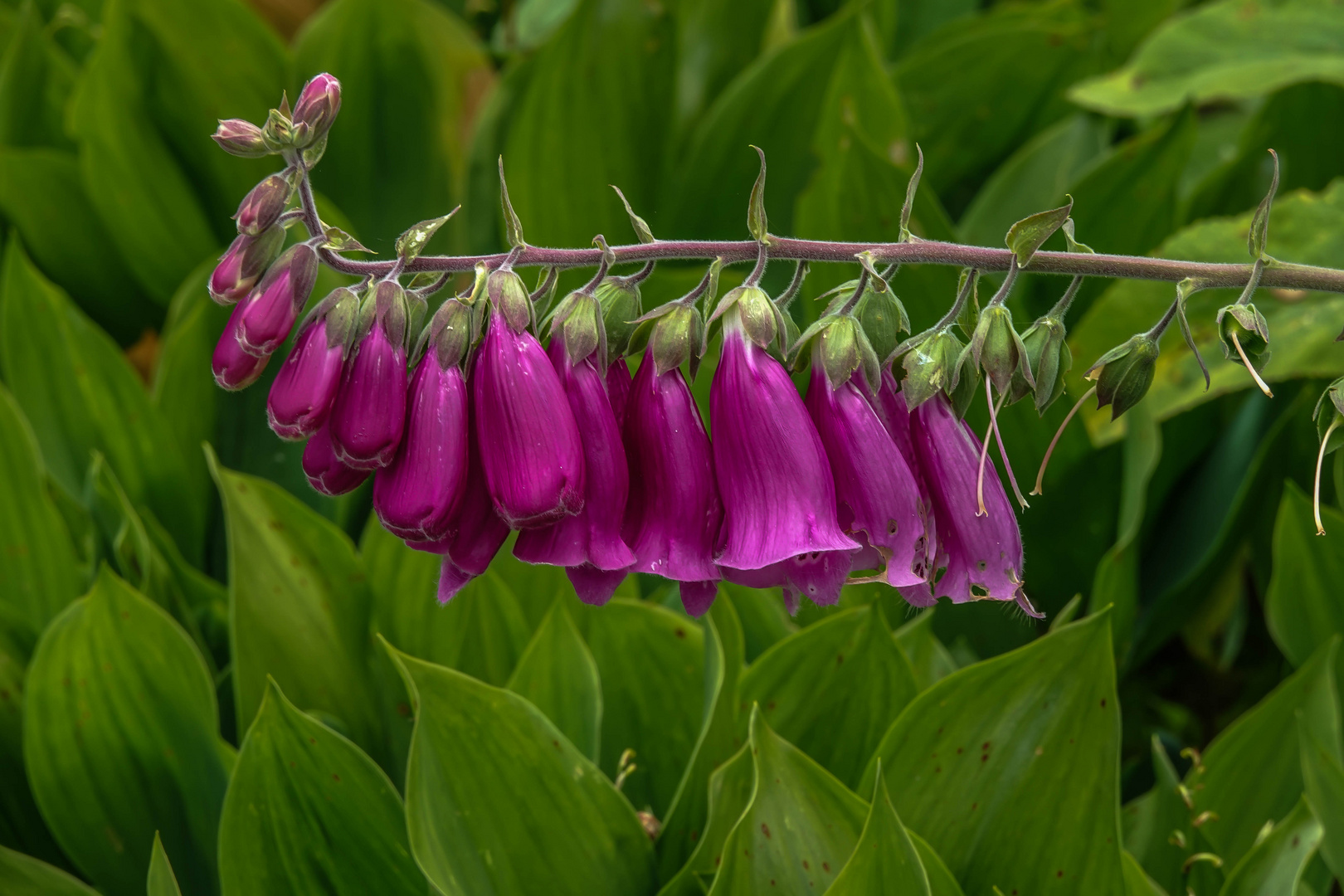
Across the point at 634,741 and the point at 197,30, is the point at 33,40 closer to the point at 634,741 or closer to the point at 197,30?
the point at 197,30

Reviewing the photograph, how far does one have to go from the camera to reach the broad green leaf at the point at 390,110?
1.50 m

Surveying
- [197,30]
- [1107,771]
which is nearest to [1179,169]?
[1107,771]

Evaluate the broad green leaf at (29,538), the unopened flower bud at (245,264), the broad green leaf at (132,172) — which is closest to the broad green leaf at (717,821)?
the unopened flower bud at (245,264)

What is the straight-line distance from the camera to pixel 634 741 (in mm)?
940

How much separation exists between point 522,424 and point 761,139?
3.15 ft

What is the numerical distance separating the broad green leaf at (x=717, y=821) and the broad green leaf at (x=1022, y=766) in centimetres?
9

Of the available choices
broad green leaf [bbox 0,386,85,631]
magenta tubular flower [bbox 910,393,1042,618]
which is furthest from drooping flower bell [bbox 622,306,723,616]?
broad green leaf [bbox 0,386,85,631]

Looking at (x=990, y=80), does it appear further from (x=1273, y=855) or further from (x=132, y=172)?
(x=132, y=172)

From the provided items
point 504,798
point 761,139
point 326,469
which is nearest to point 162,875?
point 504,798

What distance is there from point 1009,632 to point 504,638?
1.67 feet

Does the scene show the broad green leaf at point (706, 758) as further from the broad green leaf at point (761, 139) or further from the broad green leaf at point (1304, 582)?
the broad green leaf at point (761, 139)

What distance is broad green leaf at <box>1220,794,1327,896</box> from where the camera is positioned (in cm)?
76

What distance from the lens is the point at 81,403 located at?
121 centimetres

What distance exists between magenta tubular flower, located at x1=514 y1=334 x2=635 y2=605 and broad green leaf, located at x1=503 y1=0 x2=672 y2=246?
82 centimetres
